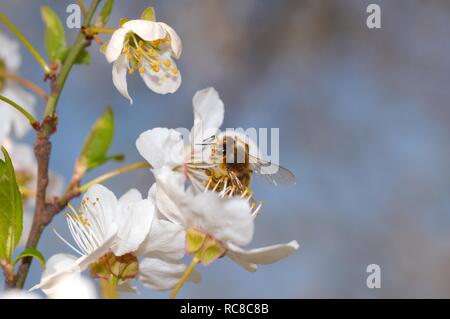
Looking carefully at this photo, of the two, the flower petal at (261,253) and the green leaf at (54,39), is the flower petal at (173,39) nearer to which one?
the green leaf at (54,39)

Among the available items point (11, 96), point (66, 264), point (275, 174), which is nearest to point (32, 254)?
point (66, 264)

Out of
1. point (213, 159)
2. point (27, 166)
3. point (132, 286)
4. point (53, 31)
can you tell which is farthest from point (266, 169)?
point (27, 166)

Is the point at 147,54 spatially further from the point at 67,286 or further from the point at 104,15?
the point at 67,286

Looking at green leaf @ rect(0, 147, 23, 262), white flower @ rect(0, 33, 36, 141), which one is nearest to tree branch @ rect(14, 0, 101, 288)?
green leaf @ rect(0, 147, 23, 262)

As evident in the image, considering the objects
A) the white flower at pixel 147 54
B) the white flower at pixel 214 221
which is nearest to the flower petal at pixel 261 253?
the white flower at pixel 214 221

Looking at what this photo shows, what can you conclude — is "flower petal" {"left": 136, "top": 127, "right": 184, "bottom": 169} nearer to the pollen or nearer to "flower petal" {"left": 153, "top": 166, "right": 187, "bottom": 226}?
"flower petal" {"left": 153, "top": 166, "right": 187, "bottom": 226}
